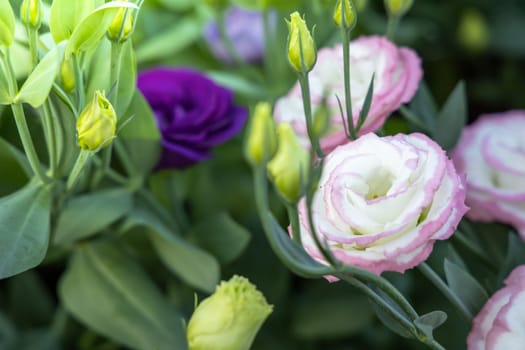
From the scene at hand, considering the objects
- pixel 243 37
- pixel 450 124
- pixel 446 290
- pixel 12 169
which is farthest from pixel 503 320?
pixel 243 37

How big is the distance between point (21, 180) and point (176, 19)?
0.25m

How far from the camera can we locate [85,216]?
0.39 metres

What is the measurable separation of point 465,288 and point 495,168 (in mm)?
84

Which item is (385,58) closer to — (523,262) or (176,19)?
(523,262)

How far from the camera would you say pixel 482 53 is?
0.69 m

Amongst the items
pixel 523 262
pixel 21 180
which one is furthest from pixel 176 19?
pixel 523 262

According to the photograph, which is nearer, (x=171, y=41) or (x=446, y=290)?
(x=446, y=290)

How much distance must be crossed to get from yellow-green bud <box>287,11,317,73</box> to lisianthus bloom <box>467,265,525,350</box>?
0.12 m

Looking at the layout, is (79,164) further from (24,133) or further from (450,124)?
(450,124)

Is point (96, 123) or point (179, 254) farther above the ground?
point (96, 123)

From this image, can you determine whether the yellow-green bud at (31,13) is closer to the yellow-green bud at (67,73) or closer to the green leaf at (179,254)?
the yellow-green bud at (67,73)

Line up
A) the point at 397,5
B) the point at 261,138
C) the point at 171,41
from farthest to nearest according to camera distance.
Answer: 1. the point at 171,41
2. the point at 397,5
3. the point at 261,138

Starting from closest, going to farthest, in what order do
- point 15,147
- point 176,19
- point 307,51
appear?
1. point 307,51
2. point 15,147
3. point 176,19

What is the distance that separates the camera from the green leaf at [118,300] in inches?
16.0
